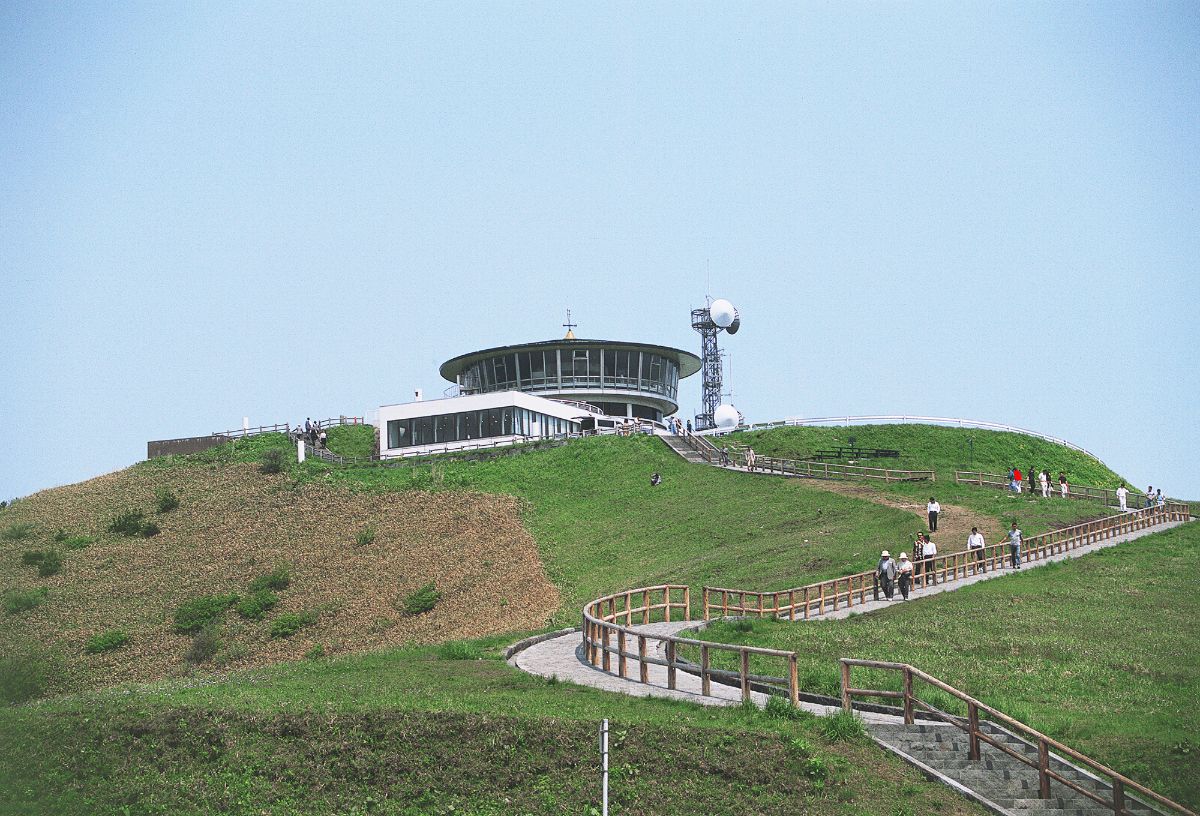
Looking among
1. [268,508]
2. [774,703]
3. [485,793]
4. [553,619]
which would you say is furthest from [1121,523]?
[268,508]

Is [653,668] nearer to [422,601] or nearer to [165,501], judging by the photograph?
[422,601]

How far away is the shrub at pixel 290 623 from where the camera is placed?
162ft

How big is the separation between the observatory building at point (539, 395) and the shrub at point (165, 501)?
15.1 m

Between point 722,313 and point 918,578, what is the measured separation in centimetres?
6516

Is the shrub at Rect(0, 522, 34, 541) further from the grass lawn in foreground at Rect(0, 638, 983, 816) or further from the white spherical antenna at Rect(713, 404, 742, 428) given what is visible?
the white spherical antenna at Rect(713, 404, 742, 428)

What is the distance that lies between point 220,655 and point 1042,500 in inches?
1273

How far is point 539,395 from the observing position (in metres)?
91.7

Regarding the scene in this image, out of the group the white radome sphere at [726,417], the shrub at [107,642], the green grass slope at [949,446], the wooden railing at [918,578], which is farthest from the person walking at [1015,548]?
the white radome sphere at [726,417]

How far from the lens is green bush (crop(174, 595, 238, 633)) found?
5091 cm

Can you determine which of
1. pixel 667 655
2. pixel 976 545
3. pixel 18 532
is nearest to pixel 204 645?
pixel 18 532

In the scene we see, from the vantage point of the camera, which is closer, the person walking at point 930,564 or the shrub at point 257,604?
the person walking at point 930,564

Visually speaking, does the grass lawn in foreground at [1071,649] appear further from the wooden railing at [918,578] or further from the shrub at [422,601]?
the shrub at [422,601]

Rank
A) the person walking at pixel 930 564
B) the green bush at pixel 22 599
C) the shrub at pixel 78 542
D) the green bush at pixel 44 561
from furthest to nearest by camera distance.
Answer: the shrub at pixel 78 542 → the green bush at pixel 44 561 → the green bush at pixel 22 599 → the person walking at pixel 930 564

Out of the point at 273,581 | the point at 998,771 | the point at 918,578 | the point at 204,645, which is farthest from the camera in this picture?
the point at 273,581
